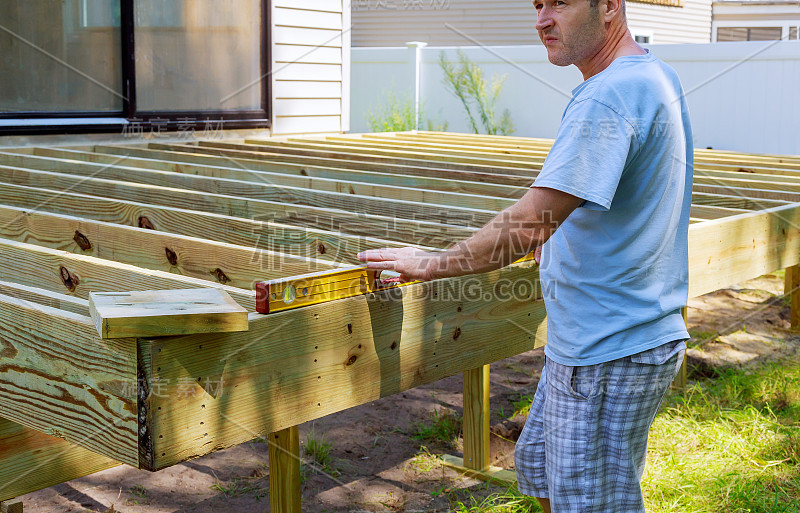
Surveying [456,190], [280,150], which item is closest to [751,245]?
[456,190]

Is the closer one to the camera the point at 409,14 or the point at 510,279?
the point at 510,279

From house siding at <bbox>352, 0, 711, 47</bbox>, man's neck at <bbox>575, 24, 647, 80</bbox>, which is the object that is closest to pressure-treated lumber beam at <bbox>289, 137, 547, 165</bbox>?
man's neck at <bbox>575, 24, 647, 80</bbox>

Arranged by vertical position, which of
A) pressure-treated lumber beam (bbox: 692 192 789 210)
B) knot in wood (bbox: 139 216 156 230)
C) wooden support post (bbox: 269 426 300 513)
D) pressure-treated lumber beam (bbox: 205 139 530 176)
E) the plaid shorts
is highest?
pressure-treated lumber beam (bbox: 205 139 530 176)

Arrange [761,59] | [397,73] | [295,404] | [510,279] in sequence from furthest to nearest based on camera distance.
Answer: [397,73]
[761,59]
[510,279]
[295,404]

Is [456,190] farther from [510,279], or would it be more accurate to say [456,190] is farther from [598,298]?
[598,298]

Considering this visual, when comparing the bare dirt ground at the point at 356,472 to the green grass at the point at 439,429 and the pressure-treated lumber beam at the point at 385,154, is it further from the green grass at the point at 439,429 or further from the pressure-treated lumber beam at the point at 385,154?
the pressure-treated lumber beam at the point at 385,154

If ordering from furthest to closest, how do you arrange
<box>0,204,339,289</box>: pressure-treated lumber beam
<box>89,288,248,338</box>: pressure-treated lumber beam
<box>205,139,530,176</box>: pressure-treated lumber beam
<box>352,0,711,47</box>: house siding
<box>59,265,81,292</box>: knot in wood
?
<box>352,0,711,47</box>: house siding, <box>205,139,530,176</box>: pressure-treated lumber beam, <box>0,204,339,289</box>: pressure-treated lumber beam, <box>59,265,81,292</box>: knot in wood, <box>89,288,248,338</box>: pressure-treated lumber beam

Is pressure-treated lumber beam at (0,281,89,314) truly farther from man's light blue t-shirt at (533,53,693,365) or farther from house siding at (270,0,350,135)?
house siding at (270,0,350,135)

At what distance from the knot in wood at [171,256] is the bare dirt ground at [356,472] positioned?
4.56 feet

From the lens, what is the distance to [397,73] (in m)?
14.7

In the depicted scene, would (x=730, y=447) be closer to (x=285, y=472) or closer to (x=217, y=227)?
(x=285, y=472)

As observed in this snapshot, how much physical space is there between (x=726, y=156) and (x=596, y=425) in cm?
554

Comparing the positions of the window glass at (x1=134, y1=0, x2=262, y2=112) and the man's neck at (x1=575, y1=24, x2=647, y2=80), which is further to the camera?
the window glass at (x1=134, y1=0, x2=262, y2=112)

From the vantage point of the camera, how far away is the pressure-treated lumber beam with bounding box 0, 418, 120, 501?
9.21ft
